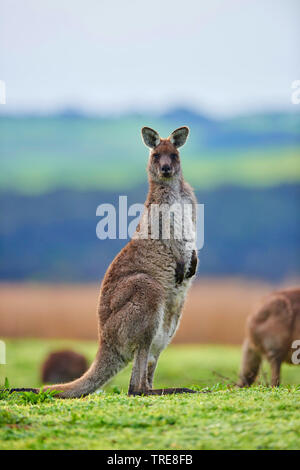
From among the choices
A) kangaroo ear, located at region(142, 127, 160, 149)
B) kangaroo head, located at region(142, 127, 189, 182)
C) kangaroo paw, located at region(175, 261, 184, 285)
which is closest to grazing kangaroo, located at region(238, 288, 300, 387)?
kangaroo paw, located at region(175, 261, 184, 285)

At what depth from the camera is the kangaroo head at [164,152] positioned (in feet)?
24.4

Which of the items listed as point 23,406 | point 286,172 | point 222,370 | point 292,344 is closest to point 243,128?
point 286,172

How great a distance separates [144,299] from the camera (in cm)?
646

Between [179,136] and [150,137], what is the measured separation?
31 centimetres

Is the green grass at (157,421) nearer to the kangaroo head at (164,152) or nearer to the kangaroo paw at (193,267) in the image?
the kangaroo paw at (193,267)

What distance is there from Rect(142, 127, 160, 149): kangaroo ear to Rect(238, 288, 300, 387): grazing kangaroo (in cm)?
284

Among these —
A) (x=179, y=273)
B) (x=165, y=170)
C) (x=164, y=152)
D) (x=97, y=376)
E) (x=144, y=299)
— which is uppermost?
(x=164, y=152)

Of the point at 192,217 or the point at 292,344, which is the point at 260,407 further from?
the point at 292,344

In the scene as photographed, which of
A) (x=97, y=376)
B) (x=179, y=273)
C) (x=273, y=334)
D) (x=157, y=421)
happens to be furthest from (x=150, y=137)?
(x=157, y=421)

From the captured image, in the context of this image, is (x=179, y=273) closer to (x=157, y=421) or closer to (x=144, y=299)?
(x=144, y=299)

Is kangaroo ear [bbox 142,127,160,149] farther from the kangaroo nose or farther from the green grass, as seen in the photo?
the green grass

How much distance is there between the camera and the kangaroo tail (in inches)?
256

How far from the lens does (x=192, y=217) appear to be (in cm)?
753
